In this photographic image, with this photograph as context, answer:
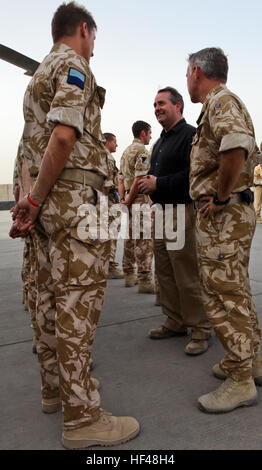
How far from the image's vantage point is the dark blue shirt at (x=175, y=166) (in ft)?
8.96

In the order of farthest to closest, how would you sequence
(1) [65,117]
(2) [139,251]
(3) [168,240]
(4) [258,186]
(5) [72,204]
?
(4) [258,186] < (2) [139,251] < (3) [168,240] < (5) [72,204] < (1) [65,117]

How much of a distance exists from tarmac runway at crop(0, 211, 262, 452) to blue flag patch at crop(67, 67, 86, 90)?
1.52 m

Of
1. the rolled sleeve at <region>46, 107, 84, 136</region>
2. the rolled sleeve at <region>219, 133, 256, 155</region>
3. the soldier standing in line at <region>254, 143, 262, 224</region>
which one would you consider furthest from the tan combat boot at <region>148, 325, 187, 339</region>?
the soldier standing in line at <region>254, 143, 262, 224</region>

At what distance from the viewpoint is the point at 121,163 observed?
5.10 metres

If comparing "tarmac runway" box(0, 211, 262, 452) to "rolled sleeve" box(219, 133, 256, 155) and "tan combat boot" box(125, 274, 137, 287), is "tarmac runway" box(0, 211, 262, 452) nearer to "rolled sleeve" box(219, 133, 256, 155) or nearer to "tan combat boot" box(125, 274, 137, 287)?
"tan combat boot" box(125, 274, 137, 287)

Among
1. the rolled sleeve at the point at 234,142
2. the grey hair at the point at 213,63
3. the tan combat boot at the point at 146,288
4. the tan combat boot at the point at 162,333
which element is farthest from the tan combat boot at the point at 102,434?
the tan combat boot at the point at 146,288

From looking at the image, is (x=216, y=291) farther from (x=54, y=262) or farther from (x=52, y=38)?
(x=52, y=38)

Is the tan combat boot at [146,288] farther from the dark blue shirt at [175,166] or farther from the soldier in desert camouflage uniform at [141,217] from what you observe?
the dark blue shirt at [175,166]

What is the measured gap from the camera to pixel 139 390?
2.11 metres

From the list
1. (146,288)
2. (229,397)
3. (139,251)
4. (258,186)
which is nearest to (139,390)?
(229,397)

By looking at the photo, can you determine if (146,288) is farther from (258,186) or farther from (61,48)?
(258,186)

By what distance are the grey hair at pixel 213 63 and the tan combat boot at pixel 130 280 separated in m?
2.98

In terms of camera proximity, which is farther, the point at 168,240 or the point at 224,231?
the point at 168,240

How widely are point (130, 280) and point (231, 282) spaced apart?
9.17 ft
